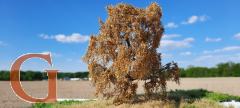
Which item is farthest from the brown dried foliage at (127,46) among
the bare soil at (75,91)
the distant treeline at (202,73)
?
the distant treeline at (202,73)

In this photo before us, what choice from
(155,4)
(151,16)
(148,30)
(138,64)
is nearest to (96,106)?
(138,64)

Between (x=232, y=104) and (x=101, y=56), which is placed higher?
(x=101, y=56)

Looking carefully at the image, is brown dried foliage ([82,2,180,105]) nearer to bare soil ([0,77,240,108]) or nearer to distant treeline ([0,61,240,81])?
bare soil ([0,77,240,108])

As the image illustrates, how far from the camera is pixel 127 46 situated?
10555mm

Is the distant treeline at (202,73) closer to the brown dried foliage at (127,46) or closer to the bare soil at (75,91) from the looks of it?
the bare soil at (75,91)

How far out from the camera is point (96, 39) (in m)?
11.8

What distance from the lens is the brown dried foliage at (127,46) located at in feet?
35.3

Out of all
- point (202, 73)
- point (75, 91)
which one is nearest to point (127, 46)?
point (75, 91)

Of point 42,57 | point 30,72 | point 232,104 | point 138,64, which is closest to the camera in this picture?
point 138,64

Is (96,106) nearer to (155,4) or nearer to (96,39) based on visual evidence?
(96,39)

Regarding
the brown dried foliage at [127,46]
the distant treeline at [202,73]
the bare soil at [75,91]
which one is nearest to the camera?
the brown dried foliage at [127,46]

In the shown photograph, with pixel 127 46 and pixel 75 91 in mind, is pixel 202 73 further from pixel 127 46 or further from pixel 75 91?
pixel 127 46

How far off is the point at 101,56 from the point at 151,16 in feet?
13.6

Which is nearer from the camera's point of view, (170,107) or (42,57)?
(170,107)
